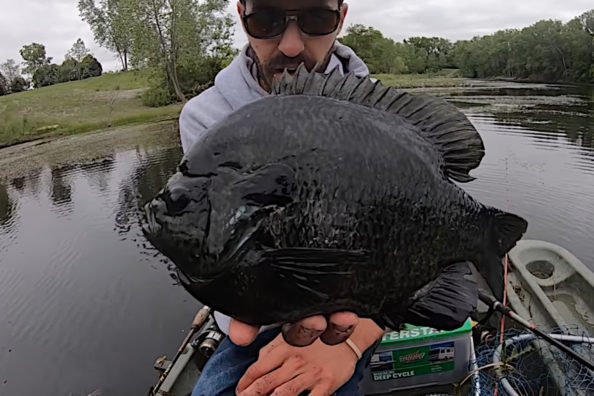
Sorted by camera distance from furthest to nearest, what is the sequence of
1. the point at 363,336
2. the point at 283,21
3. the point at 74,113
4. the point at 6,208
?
the point at 74,113
the point at 6,208
the point at 363,336
the point at 283,21

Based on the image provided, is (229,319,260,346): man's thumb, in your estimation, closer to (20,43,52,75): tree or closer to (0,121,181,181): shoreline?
(0,121,181,181): shoreline

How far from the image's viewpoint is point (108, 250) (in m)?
8.45

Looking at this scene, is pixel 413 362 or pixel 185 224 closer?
pixel 185 224

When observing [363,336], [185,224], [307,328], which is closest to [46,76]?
[363,336]

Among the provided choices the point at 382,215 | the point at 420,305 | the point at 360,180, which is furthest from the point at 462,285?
the point at 360,180

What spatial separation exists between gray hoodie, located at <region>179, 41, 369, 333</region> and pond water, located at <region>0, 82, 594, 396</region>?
13.5ft

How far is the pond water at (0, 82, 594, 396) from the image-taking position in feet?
19.3

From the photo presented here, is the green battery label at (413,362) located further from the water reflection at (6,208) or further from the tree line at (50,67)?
the tree line at (50,67)

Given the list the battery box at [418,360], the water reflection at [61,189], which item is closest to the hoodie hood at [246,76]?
Answer: the battery box at [418,360]

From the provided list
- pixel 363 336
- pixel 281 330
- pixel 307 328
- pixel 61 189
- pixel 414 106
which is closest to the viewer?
pixel 307 328

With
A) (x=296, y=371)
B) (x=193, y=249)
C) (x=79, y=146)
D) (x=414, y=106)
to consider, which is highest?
(x=414, y=106)

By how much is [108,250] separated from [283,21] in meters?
7.44

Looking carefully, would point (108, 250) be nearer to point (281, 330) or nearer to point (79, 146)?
point (281, 330)

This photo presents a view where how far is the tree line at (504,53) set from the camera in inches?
1916
